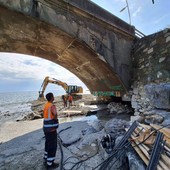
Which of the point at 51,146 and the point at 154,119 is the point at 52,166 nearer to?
the point at 51,146

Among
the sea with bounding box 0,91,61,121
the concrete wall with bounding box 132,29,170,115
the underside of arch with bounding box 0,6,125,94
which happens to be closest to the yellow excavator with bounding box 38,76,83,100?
the sea with bounding box 0,91,61,121

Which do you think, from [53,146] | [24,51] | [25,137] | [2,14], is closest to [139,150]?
[53,146]

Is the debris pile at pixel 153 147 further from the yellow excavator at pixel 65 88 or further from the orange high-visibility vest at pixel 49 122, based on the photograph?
the yellow excavator at pixel 65 88

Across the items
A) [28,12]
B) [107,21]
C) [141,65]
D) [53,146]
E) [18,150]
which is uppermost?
[107,21]

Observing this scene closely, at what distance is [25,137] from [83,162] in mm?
2806

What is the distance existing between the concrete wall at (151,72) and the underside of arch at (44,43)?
114 cm

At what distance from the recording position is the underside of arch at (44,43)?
4730 millimetres

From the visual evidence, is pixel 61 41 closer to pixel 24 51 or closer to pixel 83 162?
pixel 24 51

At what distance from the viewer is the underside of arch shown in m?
4.73

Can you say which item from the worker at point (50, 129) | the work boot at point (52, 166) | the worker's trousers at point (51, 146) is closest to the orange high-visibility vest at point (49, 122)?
the worker at point (50, 129)

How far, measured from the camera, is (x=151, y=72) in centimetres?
574

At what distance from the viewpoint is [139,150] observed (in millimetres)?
2562

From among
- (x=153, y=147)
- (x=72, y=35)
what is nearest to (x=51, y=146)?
(x=153, y=147)

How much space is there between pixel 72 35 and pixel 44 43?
1.58 metres
